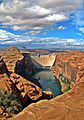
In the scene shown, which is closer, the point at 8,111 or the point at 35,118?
the point at 35,118

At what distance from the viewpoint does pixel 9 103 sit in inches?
3041

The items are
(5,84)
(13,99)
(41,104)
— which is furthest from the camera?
(5,84)

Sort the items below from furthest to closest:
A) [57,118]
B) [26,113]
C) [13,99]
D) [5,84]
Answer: [5,84] → [13,99] → [26,113] → [57,118]

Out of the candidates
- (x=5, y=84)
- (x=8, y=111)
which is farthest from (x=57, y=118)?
(x=5, y=84)

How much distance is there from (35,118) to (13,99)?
40996 mm

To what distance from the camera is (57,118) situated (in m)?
39.8

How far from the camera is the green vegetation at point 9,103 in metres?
72.7

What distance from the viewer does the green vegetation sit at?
72688mm

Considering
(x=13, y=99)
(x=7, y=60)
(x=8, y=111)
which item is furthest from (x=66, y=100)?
(x=7, y=60)

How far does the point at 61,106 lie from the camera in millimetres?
44531

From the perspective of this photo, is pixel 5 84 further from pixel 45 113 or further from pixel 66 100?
pixel 45 113

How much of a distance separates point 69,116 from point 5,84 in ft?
166

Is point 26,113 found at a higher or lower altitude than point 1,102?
higher

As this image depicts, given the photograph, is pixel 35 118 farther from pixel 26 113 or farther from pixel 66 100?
pixel 66 100
